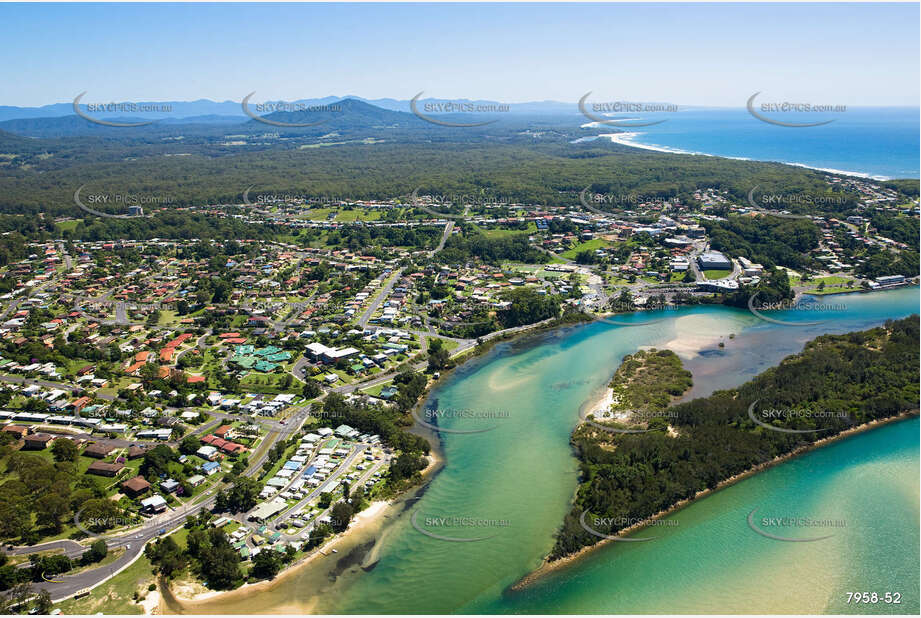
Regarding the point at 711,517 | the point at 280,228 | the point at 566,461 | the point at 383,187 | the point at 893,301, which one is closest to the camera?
the point at 711,517

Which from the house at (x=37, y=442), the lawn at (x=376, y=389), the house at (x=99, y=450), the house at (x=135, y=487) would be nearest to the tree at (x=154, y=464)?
the house at (x=135, y=487)

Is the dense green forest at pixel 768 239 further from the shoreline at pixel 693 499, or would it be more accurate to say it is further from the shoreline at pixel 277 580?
the shoreline at pixel 277 580

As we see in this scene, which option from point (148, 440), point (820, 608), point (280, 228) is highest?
point (280, 228)

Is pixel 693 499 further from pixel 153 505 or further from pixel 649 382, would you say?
pixel 153 505

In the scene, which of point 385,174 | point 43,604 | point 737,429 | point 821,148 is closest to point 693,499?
point 737,429

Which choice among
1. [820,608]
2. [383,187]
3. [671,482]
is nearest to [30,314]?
[671,482]

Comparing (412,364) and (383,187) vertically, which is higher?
(383,187)

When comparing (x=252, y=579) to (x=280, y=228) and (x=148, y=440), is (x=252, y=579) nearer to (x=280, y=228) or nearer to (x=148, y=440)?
(x=148, y=440)

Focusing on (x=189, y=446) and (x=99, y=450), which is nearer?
(x=189, y=446)
